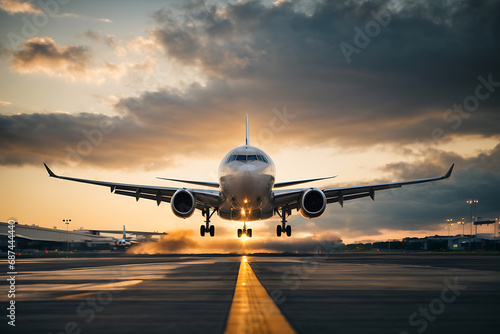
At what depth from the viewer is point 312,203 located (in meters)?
28.5

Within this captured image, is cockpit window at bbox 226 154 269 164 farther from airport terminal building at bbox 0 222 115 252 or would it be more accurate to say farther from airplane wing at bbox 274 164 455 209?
airport terminal building at bbox 0 222 115 252

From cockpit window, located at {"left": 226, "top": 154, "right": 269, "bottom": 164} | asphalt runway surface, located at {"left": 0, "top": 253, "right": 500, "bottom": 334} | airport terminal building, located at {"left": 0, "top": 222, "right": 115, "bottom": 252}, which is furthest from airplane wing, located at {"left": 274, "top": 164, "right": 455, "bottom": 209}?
airport terminal building, located at {"left": 0, "top": 222, "right": 115, "bottom": 252}

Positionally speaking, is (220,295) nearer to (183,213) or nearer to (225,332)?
(225,332)

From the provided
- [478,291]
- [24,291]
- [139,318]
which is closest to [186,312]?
[139,318]

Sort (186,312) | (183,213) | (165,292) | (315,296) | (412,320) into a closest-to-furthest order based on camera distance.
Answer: (412,320)
(186,312)
(315,296)
(165,292)
(183,213)

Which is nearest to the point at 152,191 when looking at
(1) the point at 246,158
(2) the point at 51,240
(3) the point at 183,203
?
(3) the point at 183,203

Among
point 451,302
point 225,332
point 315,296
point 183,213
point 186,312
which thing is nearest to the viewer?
point 225,332

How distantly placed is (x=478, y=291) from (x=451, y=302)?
256cm

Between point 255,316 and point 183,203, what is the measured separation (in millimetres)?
21729

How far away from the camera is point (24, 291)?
1014cm

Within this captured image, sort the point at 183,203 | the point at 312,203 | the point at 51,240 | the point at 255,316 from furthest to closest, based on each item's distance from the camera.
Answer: the point at 51,240
the point at 312,203
the point at 183,203
the point at 255,316

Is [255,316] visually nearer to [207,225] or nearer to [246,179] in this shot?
[246,179]

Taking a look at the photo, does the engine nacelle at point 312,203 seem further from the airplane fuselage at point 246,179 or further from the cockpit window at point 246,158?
the cockpit window at point 246,158

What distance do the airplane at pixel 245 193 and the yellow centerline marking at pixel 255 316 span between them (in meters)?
17.0
